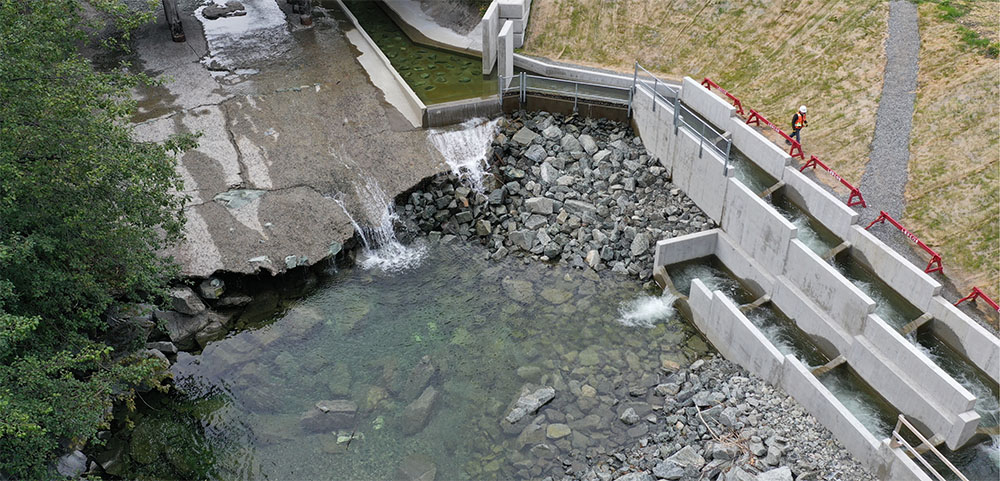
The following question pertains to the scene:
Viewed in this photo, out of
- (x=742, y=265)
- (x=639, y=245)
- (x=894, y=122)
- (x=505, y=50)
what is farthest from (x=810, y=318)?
(x=505, y=50)

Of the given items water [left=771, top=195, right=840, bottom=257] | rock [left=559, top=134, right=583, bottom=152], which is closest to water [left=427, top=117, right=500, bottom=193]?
rock [left=559, top=134, right=583, bottom=152]

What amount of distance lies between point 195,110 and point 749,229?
18029 millimetres

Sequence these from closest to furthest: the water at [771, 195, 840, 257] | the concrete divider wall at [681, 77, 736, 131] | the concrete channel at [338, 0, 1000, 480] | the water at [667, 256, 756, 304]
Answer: the concrete channel at [338, 0, 1000, 480] → the water at [771, 195, 840, 257] → the water at [667, 256, 756, 304] → the concrete divider wall at [681, 77, 736, 131]

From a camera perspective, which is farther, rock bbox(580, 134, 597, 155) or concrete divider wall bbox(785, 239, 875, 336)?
rock bbox(580, 134, 597, 155)

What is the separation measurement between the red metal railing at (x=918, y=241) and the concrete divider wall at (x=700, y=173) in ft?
13.2

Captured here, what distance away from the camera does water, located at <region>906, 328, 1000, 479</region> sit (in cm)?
1505

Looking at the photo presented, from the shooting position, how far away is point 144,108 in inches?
979

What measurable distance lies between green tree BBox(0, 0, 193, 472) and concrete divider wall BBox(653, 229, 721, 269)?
13.0 m

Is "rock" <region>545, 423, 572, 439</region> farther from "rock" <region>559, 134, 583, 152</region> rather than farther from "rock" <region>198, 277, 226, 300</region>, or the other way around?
"rock" <region>559, 134, 583, 152</region>

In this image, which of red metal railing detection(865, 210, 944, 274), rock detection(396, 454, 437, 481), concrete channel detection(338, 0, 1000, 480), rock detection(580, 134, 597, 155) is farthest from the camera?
rock detection(580, 134, 597, 155)

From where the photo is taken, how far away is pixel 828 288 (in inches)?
715

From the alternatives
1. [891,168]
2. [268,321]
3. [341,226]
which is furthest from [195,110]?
[891,168]

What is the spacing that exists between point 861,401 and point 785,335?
269 cm

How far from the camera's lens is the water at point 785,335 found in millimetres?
18516
